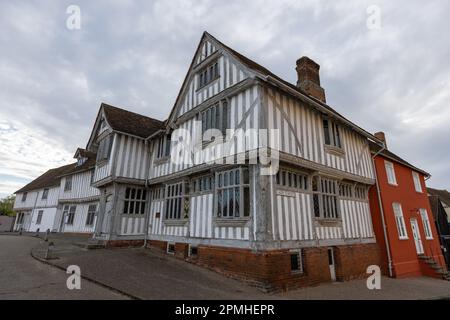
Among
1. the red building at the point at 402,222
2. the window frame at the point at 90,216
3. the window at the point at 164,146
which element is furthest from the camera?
the window frame at the point at 90,216

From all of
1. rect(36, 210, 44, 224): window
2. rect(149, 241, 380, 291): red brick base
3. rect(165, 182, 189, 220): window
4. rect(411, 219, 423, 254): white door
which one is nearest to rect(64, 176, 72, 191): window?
rect(36, 210, 44, 224): window

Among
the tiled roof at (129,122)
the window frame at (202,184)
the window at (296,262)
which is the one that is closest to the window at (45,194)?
the tiled roof at (129,122)

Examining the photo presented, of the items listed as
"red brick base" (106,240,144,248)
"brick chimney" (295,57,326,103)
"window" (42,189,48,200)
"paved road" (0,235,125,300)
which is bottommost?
"paved road" (0,235,125,300)

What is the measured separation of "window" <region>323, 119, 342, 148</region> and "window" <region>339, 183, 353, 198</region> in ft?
5.83

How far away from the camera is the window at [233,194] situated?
8.08 meters

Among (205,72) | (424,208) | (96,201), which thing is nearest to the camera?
(205,72)

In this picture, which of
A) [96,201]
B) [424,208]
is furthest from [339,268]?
[96,201]

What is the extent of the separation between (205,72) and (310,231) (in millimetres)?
7758

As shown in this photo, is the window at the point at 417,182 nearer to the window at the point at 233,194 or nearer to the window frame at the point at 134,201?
the window at the point at 233,194

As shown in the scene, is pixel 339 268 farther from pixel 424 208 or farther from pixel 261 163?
pixel 424 208

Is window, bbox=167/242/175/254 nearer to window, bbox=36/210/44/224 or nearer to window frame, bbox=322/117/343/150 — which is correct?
window frame, bbox=322/117/343/150

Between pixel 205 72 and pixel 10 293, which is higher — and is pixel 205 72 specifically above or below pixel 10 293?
Result: above

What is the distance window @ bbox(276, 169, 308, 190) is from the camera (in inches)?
327
